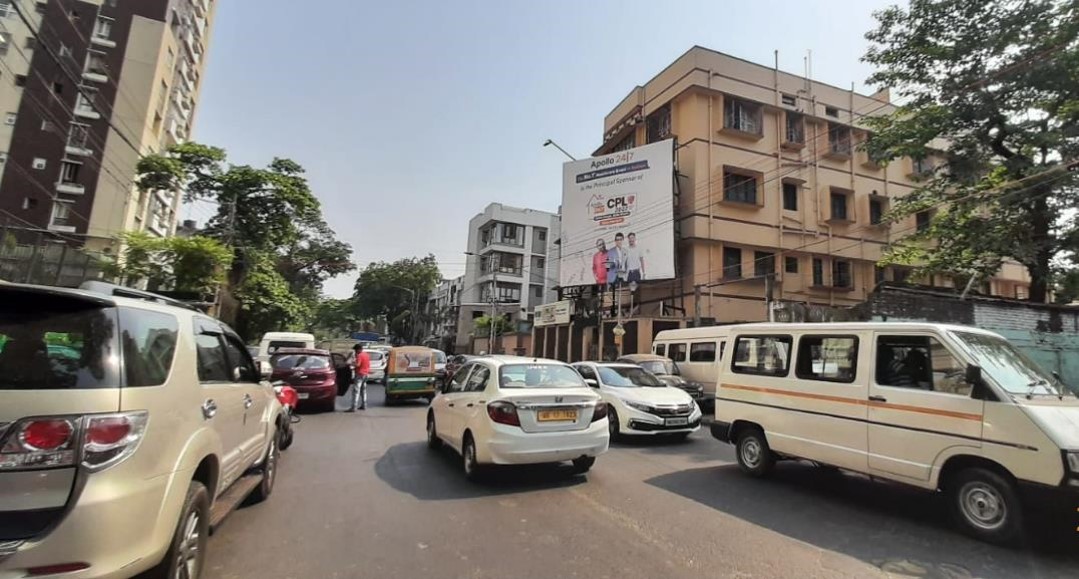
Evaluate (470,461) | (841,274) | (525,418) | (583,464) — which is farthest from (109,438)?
(841,274)

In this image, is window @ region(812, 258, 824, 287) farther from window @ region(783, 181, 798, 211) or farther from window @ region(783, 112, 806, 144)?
window @ region(783, 112, 806, 144)

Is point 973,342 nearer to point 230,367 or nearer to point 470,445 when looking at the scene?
point 470,445

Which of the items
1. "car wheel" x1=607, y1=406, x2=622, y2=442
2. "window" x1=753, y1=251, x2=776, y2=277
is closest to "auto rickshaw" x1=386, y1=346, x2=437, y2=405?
"car wheel" x1=607, y1=406, x2=622, y2=442

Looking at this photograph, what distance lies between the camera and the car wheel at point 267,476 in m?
5.32

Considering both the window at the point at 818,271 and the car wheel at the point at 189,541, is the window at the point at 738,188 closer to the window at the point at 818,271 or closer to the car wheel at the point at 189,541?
the window at the point at 818,271

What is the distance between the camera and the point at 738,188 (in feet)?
87.5

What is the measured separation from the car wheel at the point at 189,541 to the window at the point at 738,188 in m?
26.4

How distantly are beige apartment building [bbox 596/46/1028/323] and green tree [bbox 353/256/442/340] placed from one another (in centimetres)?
3859

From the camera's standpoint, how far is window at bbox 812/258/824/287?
91.3 ft

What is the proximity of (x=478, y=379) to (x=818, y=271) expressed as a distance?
2674cm

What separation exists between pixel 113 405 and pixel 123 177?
42307 mm

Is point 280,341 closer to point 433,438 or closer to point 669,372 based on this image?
point 433,438

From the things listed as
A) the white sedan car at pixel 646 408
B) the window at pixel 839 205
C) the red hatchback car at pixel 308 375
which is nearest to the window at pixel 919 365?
the white sedan car at pixel 646 408

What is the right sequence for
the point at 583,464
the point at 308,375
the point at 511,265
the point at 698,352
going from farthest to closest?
the point at 511,265 < the point at 698,352 < the point at 308,375 < the point at 583,464
